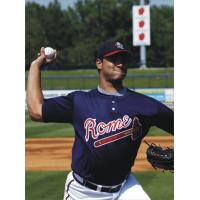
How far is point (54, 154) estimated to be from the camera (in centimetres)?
1295

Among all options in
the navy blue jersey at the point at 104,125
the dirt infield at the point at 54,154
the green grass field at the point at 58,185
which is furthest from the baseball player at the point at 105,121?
the dirt infield at the point at 54,154

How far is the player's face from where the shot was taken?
4.16m

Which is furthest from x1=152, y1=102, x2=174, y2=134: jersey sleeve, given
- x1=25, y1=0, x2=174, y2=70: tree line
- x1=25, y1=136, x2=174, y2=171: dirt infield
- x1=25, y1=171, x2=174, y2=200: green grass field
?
x1=25, y1=0, x2=174, y2=70: tree line

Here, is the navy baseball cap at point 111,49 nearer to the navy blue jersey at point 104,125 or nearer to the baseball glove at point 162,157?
the navy blue jersey at point 104,125

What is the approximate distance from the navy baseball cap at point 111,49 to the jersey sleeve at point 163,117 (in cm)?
51

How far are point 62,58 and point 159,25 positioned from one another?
38.5 feet

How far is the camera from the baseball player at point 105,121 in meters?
4.22

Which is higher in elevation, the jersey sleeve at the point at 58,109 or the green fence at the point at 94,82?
the jersey sleeve at the point at 58,109

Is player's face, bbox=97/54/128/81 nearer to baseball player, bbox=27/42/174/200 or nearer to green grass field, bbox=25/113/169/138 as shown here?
baseball player, bbox=27/42/174/200

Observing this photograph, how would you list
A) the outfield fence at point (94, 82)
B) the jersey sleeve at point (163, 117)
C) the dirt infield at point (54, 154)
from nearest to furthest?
the jersey sleeve at point (163, 117)
the dirt infield at point (54, 154)
the outfield fence at point (94, 82)

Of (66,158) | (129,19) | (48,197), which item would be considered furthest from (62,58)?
(48,197)

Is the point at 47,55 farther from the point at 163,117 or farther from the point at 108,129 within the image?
the point at 163,117

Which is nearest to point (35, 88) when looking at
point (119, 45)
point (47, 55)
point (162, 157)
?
point (47, 55)

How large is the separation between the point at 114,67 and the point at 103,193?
37.8 inches
